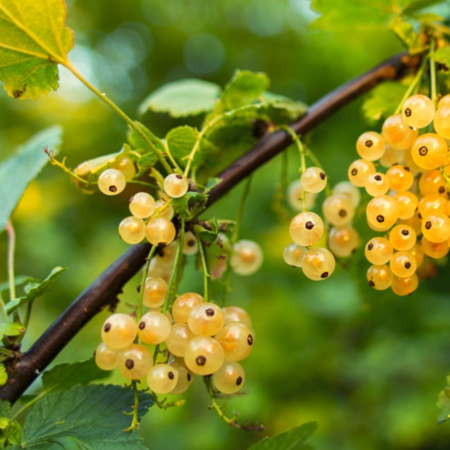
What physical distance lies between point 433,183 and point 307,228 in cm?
16

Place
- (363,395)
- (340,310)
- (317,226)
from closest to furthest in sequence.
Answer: (317,226) → (363,395) → (340,310)

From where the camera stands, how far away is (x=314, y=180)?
589 mm

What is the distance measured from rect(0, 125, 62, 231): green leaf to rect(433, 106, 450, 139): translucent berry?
0.55 m

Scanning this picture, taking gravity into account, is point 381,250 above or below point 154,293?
below

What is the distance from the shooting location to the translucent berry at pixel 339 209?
694mm

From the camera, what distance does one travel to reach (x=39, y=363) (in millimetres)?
587

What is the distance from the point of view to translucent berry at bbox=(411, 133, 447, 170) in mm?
550

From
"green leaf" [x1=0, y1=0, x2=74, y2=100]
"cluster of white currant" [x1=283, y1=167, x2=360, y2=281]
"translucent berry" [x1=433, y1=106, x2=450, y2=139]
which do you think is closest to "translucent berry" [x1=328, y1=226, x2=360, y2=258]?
"cluster of white currant" [x1=283, y1=167, x2=360, y2=281]

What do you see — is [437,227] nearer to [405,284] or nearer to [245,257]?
[405,284]

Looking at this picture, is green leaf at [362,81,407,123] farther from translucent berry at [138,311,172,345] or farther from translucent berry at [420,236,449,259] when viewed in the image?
translucent berry at [138,311,172,345]

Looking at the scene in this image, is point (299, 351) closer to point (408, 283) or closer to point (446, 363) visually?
point (446, 363)

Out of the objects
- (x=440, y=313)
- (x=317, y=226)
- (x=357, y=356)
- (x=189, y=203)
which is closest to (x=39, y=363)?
(x=189, y=203)

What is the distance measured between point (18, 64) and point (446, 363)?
1.37 meters

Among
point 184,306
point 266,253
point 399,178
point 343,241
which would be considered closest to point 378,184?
point 399,178
